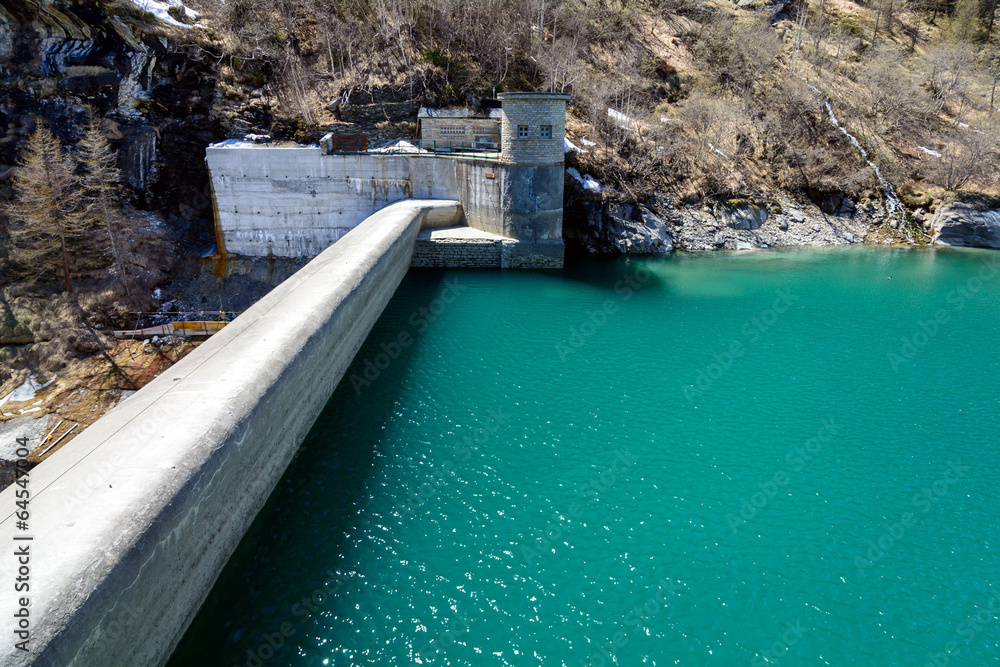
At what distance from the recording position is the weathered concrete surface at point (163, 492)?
255 inches

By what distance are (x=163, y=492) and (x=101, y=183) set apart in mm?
26010

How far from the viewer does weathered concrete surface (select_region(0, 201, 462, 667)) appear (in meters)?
6.48

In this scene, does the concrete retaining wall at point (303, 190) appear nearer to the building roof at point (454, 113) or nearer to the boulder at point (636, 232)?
the building roof at point (454, 113)

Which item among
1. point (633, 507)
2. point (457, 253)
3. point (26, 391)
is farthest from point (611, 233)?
point (26, 391)

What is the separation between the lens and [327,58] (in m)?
37.2

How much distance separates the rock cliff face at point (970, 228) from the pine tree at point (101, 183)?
4981 cm

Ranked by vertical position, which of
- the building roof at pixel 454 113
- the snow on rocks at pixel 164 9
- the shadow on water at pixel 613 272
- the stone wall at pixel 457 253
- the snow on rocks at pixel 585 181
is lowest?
the shadow on water at pixel 613 272

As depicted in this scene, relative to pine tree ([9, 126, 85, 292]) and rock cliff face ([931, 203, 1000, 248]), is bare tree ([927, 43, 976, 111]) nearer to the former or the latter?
rock cliff face ([931, 203, 1000, 248])

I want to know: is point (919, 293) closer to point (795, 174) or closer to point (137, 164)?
point (795, 174)

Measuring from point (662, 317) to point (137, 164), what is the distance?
1182 inches

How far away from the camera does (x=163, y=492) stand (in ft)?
26.2

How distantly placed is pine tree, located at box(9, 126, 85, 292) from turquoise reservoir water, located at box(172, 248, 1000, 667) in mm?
18442

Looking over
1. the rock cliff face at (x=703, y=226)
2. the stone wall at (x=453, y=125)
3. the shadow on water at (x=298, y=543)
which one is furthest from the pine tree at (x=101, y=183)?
the rock cliff face at (x=703, y=226)

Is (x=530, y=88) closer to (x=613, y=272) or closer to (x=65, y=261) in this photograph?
(x=613, y=272)
